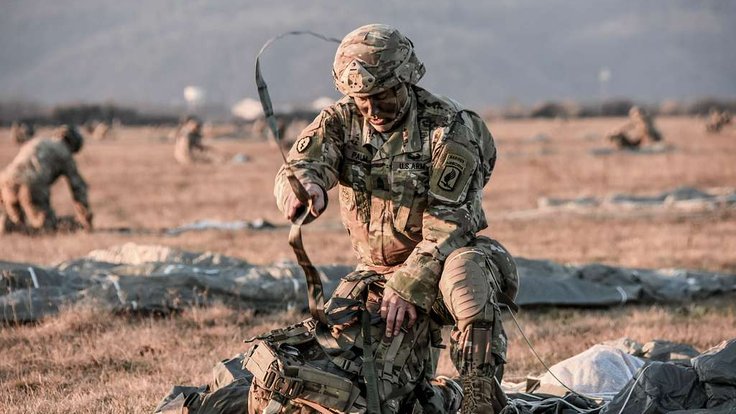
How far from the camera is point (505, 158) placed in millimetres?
31469

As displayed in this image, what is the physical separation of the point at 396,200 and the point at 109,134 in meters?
57.1

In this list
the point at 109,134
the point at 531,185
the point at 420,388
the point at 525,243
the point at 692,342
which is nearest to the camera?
the point at 420,388

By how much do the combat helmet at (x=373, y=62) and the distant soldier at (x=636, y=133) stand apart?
95.5 ft

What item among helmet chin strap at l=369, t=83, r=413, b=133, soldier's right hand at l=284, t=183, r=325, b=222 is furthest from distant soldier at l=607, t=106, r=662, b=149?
soldier's right hand at l=284, t=183, r=325, b=222

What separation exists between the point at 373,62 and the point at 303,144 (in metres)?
0.53

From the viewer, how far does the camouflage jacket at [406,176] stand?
189 inches

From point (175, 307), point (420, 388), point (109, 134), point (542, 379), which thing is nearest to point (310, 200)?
point (420, 388)

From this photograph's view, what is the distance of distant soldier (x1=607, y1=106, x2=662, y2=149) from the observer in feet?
108

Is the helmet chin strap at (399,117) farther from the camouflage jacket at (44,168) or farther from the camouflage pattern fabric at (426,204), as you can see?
the camouflage jacket at (44,168)

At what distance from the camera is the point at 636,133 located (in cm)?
3444

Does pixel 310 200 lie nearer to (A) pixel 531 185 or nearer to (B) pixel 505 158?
(A) pixel 531 185

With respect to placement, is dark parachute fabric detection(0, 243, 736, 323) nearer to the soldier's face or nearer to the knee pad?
the soldier's face

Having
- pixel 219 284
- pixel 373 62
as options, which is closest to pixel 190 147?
pixel 219 284

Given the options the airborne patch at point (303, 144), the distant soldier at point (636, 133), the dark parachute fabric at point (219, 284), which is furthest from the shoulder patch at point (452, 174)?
the distant soldier at point (636, 133)
